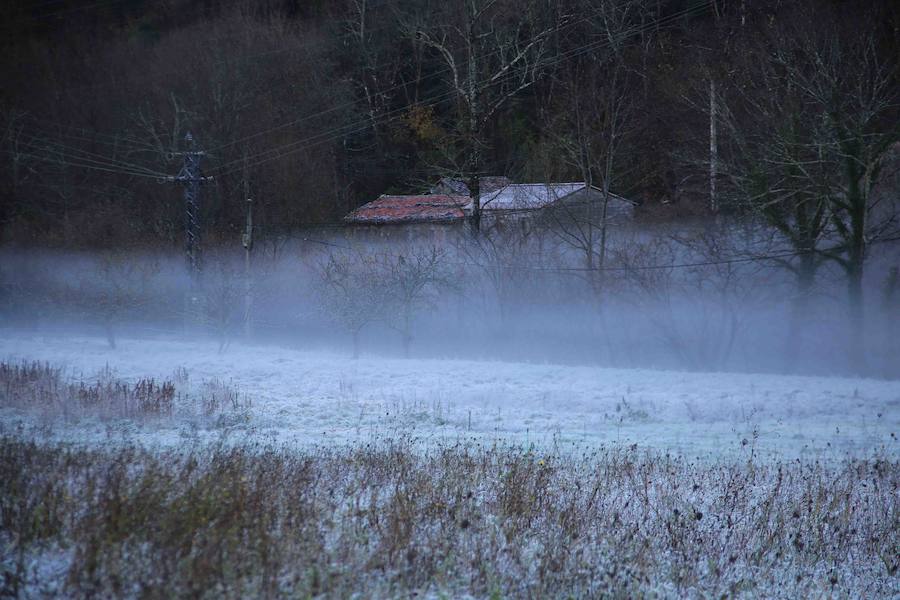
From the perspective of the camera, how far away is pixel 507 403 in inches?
663

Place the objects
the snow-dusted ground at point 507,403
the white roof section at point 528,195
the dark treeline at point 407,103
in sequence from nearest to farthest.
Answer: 1. the snow-dusted ground at point 507,403
2. the dark treeline at point 407,103
3. the white roof section at point 528,195

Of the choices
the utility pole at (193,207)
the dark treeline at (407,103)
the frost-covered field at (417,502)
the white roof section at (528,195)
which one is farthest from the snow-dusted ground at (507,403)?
the dark treeline at (407,103)

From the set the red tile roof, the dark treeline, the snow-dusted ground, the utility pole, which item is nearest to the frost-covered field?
the snow-dusted ground

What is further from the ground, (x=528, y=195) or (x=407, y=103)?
(x=407, y=103)

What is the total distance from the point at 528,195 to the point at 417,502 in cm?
2327

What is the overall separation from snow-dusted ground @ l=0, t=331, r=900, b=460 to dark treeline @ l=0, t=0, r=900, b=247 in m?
8.40

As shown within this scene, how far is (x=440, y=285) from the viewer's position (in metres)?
26.8

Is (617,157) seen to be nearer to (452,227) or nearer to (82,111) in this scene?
(452,227)

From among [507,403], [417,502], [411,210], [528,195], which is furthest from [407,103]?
[417,502]

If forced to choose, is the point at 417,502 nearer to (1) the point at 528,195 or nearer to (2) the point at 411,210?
(1) the point at 528,195

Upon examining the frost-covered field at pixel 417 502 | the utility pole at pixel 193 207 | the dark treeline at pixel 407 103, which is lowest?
the frost-covered field at pixel 417 502

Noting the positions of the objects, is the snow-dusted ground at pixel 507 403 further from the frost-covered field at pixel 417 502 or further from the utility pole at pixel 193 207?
the utility pole at pixel 193 207

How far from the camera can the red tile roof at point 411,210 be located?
30500 millimetres

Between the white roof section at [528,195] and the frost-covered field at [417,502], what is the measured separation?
14532 mm
